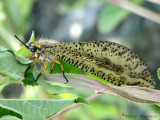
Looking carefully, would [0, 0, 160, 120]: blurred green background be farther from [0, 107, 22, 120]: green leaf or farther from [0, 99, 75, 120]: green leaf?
[0, 99, 75, 120]: green leaf

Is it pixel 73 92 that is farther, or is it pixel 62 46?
pixel 62 46

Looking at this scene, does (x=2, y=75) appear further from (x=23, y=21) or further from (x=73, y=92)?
(x=23, y=21)

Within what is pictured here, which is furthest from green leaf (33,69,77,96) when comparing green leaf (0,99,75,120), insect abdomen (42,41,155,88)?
insect abdomen (42,41,155,88)

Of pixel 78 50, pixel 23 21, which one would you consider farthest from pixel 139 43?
pixel 78 50

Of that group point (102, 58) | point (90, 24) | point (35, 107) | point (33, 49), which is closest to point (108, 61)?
point (102, 58)

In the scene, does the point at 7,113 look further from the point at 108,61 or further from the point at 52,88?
the point at 108,61
